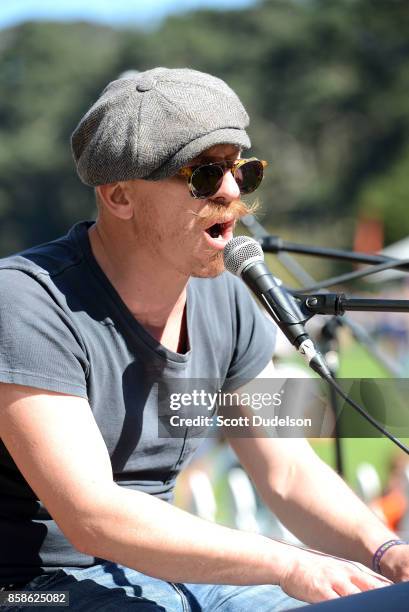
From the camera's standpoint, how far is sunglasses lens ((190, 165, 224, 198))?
2197 mm

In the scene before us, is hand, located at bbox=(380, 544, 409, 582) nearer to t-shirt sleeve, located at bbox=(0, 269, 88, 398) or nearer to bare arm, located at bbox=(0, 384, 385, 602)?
bare arm, located at bbox=(0, 384, 385, 602)

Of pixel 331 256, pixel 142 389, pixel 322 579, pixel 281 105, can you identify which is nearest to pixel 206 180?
pixel 142 389

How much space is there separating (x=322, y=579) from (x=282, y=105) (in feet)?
160

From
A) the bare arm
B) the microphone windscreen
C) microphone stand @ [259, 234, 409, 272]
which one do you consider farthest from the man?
microphone stand @ [259, 234, 409, 272]

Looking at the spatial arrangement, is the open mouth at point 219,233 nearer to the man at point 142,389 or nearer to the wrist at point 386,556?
the man at point 142,389

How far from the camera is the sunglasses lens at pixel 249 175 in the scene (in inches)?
90.7

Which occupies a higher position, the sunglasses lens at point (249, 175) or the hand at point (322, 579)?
the sunglasses lens at point (249, 175)

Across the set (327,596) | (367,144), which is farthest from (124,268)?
(367,144)

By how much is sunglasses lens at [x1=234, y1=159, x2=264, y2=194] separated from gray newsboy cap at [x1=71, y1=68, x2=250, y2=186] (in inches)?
2.5

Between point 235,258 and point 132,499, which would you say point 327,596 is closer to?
point 132,499

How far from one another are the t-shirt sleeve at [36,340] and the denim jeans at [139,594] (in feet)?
1.38

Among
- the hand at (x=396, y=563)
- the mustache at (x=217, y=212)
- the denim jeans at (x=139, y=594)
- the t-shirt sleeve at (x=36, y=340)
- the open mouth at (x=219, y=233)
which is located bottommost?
the denim jeans at (x=139, y=594)

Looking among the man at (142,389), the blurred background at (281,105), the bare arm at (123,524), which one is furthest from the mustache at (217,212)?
the blurred background at (281,105)

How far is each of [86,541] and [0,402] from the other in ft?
1.07
